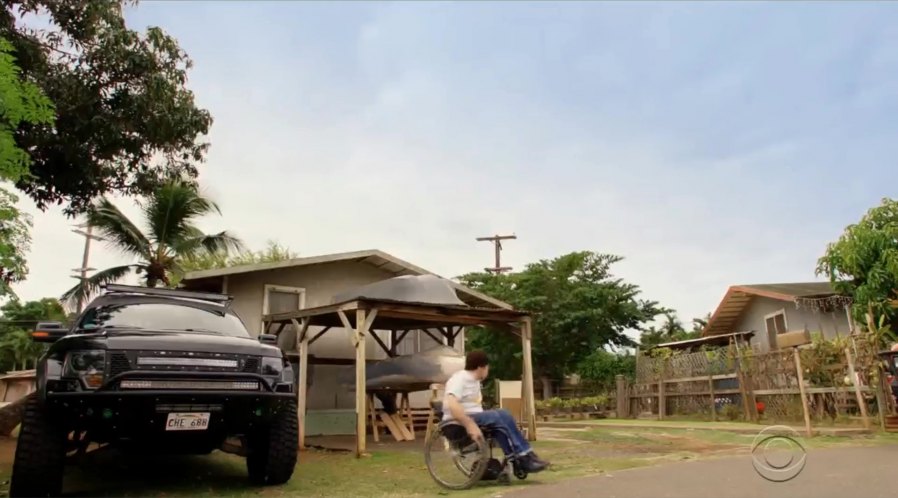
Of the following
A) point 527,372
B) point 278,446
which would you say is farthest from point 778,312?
point 278,446

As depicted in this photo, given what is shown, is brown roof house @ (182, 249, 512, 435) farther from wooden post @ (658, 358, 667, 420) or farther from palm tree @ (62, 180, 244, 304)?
wooden post @ (658, 358, 667, 420)

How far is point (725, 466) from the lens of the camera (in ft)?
25.1

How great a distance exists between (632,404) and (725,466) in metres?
15.4

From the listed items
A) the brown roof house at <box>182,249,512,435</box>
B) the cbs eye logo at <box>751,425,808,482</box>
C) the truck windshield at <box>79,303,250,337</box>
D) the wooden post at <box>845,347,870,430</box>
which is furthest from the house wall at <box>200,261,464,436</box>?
the cbs eye logo at <box>751,425,808,482</box>

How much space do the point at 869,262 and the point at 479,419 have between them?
14.4 metres

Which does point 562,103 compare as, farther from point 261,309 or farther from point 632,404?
point 632,404

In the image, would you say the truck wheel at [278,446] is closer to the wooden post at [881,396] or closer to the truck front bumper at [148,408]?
the truck front bumper at [148,408]

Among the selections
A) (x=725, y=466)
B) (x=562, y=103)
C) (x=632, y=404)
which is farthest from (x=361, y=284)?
(x=632, y=404)

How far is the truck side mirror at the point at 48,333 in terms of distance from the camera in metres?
6.50

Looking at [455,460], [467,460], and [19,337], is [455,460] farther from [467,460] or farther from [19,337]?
[19,337]

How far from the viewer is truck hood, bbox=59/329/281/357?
5742 millimetres

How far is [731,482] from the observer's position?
6.44 metres

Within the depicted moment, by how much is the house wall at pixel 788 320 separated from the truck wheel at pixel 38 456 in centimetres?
1707

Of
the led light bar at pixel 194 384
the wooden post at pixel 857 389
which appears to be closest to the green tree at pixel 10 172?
the led light bar at pixel 194 384
